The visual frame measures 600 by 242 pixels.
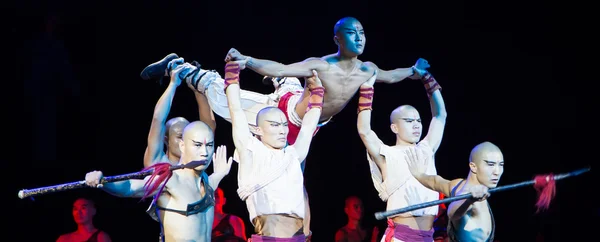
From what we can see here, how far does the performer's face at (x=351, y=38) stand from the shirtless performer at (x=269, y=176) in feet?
2.09

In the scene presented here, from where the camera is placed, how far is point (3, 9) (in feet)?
17.6

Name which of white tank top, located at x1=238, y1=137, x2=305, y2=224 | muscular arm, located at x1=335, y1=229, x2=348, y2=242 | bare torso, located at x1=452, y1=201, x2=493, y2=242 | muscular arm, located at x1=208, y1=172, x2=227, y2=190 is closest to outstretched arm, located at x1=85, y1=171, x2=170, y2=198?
muscular arm, located at x1=208, y1=172, x2=227, y2=190

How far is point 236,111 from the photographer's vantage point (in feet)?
13.2

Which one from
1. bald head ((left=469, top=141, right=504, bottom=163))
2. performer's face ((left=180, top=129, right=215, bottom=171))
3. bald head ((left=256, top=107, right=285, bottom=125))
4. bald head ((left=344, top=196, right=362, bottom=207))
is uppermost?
bald head ((left=256, top=107, right=285, bottom=125))

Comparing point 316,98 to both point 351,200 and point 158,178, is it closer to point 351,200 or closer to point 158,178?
point 158,178

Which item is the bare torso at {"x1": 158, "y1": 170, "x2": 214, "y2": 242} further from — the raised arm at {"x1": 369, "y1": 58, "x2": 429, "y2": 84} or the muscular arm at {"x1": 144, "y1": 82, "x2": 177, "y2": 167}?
the raised arm at {"x1": 369, "y1": 58, "x2": 429, "y2": 84}

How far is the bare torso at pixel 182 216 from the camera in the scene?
3.76m

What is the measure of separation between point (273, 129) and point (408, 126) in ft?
3.20

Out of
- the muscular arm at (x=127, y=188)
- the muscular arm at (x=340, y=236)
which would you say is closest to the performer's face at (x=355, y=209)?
the muscular arm at (x=340, y=236)

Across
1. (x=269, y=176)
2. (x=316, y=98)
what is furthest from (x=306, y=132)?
(x=269, y=176)

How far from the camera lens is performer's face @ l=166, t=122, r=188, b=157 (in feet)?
14.2

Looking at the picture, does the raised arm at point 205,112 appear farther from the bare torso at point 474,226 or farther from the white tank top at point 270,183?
the bare torso at point 474,226

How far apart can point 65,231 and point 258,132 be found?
5.54 feet

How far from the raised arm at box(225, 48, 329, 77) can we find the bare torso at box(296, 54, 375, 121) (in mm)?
86
